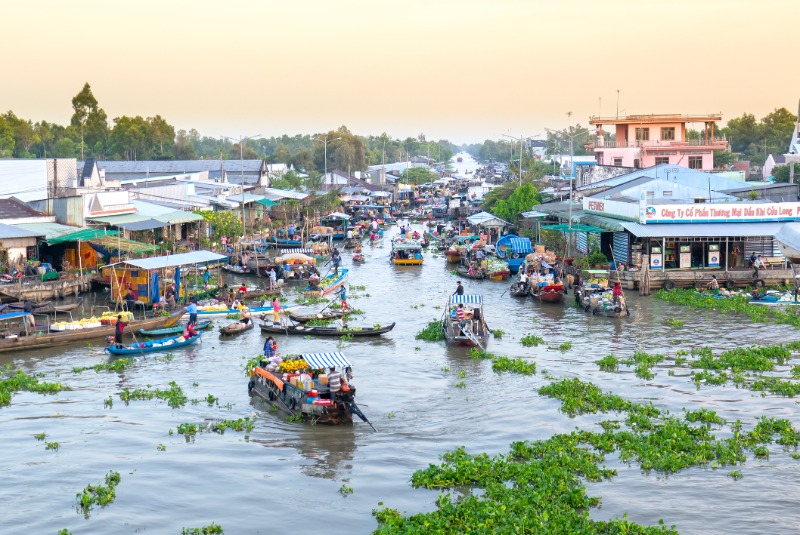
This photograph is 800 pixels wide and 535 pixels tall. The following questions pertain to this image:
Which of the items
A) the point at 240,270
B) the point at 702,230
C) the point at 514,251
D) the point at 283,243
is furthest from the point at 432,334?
the point at 283,243

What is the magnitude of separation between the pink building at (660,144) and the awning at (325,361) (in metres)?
57.8

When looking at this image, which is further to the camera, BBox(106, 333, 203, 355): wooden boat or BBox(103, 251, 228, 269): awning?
BBox(103, 251, 228, 269): awning

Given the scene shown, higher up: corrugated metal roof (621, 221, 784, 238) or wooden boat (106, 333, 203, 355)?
corrugated metal roof (621, 221, 784, 238)

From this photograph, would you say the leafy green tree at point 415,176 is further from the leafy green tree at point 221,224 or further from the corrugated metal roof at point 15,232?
the corrugated metal roof at point 15,232

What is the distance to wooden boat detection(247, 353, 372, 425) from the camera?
74.6ft

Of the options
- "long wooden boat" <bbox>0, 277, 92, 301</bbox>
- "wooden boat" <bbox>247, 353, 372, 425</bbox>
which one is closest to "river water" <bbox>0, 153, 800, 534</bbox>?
"wooden boat" <bbox>247, 353, 372, 425</bbox>

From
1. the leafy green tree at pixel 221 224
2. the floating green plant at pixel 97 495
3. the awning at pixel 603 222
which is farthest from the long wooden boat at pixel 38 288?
the awning at pixel 603 222

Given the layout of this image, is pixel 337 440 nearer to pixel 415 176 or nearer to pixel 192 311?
pixel 192 311

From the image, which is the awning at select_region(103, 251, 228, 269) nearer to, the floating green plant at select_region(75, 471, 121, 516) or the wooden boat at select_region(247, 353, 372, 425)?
the wooden boat at select_region(247, 353, 372, 425)

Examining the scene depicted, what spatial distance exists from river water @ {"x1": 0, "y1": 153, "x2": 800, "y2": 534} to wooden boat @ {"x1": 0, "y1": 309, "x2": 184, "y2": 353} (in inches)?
20.1

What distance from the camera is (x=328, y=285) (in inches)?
1780

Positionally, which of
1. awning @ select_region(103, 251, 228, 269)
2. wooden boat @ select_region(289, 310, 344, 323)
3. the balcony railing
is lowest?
wooden boat @ select_region(289, 310, 344, 323)

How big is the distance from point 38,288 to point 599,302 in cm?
2332

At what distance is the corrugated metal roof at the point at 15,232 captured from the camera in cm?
4266
